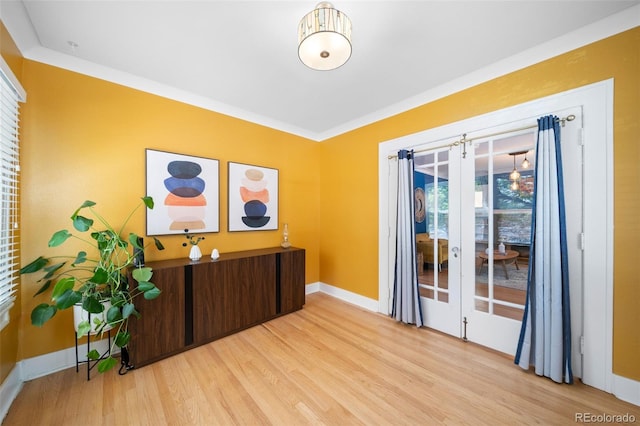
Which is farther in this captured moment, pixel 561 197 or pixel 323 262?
pixel 323 262

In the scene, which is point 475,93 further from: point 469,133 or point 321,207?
point 321,207

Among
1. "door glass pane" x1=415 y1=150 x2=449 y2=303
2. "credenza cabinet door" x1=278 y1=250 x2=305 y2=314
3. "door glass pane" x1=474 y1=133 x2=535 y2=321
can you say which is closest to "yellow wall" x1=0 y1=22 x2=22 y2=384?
"credenza cabinet door" x1=278 y1=250 x2=305 y2=314

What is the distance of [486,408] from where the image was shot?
1.56 m

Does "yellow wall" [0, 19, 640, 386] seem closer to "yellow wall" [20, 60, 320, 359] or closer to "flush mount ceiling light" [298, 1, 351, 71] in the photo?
"yellow wall" [20, 60, 320, 359]

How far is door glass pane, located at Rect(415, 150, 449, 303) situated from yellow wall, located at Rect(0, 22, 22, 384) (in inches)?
144

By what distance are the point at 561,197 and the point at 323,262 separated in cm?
305

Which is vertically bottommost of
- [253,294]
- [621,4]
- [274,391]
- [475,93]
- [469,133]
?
[274,391]

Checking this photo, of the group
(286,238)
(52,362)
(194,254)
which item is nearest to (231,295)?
(194,254)

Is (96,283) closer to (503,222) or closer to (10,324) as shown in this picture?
(10,324)

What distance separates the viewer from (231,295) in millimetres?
2551

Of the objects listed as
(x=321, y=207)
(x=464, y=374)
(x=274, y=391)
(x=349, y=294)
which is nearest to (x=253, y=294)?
(x=274, y=391)

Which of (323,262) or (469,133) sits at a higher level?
(469,133)

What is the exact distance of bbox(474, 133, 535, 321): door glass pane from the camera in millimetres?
2080

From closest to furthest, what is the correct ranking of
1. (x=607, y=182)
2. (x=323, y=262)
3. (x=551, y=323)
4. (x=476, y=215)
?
(x=607, y=182)
(x=551, y=323)
(x=476, y=215)
(x=323, y=262)
